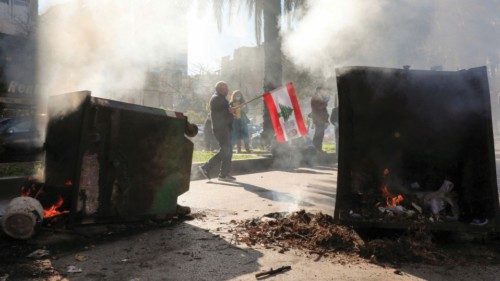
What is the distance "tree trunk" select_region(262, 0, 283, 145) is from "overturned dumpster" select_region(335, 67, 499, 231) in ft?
25.5

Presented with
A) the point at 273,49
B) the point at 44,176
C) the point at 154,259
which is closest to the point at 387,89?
the point at 154,259

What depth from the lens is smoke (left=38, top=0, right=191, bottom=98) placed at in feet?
23.0

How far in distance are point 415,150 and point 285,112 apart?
5.48 metres

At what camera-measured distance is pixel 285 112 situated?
974 cm

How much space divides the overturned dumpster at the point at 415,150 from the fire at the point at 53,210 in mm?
2554

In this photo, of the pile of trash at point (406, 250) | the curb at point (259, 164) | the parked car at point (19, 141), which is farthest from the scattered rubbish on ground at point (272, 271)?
the curb at point (259, 164)

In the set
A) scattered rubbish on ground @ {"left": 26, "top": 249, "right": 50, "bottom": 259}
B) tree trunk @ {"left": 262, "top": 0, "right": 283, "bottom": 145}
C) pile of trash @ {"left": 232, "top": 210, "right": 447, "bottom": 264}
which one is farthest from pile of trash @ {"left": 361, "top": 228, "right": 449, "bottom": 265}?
tree trunk @ {"left": 262, "top": 0, "right": 283, "bottom": 145}

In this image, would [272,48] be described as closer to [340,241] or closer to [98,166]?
[98,166]

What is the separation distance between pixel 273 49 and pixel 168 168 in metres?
8.56

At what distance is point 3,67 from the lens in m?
5.91

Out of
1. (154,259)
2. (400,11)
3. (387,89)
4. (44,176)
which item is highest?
(400,11)

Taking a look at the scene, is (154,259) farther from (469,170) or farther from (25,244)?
(469,170)

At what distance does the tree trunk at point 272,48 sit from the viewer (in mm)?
12047

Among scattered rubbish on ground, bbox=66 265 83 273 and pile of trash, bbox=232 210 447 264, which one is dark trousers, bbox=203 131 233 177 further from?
scattered rubbish on ground, bbox=66 265 83 273
